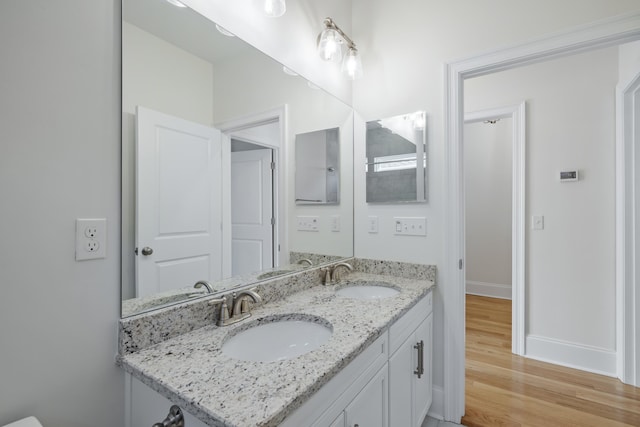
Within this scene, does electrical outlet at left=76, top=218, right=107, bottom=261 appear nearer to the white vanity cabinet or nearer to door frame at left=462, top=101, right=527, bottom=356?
the white vanity cabinet

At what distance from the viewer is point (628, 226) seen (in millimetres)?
1947

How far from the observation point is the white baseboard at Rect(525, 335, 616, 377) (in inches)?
84.1

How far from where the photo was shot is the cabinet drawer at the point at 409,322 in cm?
121

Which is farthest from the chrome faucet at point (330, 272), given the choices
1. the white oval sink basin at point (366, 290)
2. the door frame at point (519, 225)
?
the door frame at point (519, 225)

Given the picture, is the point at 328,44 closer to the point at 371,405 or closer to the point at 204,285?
the point at 204,285

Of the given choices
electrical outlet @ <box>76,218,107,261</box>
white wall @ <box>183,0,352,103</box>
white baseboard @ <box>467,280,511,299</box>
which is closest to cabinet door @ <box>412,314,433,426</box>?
electrical outlet @ <box>76,218,107,261</box>

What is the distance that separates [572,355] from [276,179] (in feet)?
8.45

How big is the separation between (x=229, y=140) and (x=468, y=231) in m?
3.80

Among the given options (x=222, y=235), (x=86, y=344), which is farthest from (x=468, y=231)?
(x=86, y=344)

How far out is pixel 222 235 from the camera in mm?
1215

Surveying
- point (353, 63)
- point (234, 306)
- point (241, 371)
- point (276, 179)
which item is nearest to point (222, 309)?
point (234, 306)

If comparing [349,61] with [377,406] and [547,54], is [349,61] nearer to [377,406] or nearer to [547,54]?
[547,54]

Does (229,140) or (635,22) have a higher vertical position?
(635,22)

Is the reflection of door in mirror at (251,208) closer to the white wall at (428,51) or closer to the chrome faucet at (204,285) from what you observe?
the chrome faucet at (204,285)
